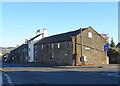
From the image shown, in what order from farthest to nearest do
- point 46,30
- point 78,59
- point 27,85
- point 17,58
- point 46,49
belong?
point 17,58
point 46,30
point 46,49
point 78,59
point 27,85

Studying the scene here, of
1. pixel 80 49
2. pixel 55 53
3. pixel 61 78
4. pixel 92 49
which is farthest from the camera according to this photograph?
pixel 55 53

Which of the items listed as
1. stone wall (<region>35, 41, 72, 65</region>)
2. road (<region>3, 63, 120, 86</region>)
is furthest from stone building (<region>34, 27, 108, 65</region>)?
road (<region>3, 63, 120, 86</region>)

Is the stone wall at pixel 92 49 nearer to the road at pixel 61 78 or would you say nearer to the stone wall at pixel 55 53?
the stone wall at pixel 55 53

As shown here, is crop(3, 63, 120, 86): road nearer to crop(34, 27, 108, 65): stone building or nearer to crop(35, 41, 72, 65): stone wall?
crop(34, 27, 108, 65): stone building

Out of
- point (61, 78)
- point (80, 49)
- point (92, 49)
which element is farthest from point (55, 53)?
point (61, 78)

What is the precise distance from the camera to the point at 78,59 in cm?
4550

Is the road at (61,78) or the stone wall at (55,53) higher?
the stone wall at (55,53)

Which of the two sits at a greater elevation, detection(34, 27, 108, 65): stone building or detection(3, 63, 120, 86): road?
detection(34, 27, 108, 65): stone building

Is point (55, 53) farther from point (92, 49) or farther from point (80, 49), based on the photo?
point (92, 49)

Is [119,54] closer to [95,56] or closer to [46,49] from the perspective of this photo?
[95,56]

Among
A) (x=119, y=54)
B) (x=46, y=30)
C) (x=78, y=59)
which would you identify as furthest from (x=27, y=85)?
(x=46, y=30)

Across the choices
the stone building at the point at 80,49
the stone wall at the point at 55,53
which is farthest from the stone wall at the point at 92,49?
the stone wall at the point at 55,53

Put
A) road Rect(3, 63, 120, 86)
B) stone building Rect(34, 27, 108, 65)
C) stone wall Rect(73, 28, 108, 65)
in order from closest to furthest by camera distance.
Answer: road Rect(3, 63, 120, 86) → stone building Rect(34, 27, 108, 65) → stone wall Rect(73, 28, 108, 65)

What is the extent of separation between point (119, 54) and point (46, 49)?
1745cm
